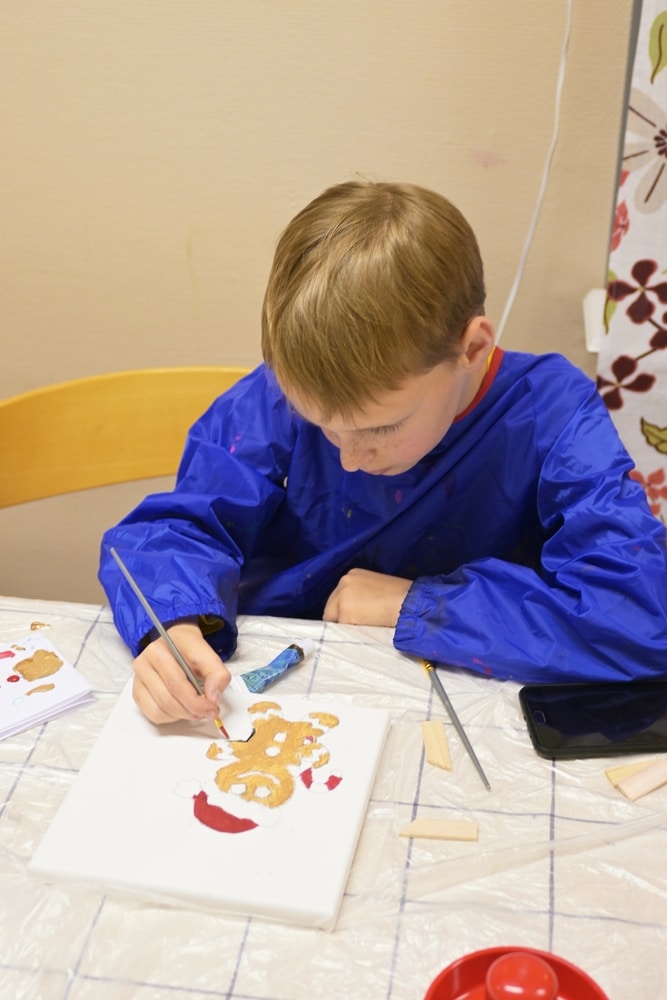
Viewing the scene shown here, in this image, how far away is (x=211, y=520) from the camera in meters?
1.14

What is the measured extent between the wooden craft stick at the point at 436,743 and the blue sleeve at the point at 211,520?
23 cm

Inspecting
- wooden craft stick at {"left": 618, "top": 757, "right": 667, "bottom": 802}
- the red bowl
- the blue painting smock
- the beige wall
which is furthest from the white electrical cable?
the red bowl

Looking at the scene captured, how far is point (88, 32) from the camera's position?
158 centimetres

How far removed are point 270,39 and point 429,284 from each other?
0.82 meters

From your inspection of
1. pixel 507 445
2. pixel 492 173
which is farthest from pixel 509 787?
pixel 492 173

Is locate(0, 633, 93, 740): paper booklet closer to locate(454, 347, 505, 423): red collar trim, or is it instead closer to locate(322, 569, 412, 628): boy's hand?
locate(322, 569, 412, 628): boy's hand

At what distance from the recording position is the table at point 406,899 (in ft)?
2.33

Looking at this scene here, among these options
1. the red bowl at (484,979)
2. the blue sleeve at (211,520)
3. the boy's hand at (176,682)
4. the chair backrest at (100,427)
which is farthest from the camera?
the chair backrest at (100,427)

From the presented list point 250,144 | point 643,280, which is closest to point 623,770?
point 643,280

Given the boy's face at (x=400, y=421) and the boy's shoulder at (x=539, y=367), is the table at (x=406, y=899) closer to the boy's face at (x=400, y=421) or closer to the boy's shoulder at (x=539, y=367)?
the boy's face at (x=400, y=421)

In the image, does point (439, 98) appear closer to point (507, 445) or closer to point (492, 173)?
point (492, 173)

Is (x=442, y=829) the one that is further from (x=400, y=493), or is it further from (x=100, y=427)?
(x=100, y=427)

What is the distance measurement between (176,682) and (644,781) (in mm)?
416

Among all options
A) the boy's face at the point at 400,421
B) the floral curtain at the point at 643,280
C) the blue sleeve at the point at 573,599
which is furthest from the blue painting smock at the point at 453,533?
the floral curtain at the point at 643,280
